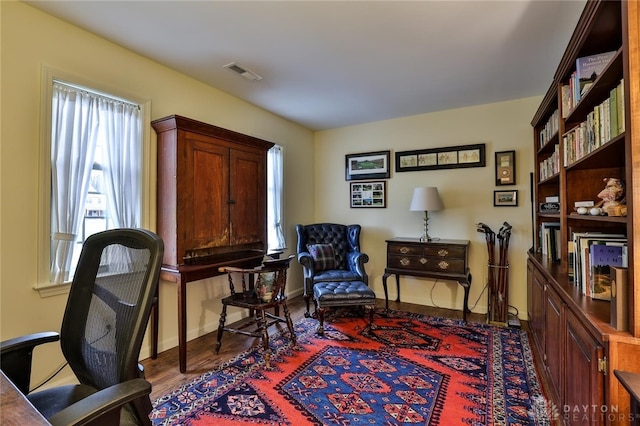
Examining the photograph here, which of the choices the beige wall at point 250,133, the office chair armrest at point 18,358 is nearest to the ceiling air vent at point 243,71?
the beige wall at point 250,133

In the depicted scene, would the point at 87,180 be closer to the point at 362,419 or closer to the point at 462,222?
the point at 362,419

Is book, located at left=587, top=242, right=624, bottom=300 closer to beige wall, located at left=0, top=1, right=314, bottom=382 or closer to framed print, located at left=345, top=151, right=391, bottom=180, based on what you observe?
framed print, located at left=345, top=151, right=391, bottom=180

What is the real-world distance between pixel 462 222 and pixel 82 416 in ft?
12.6

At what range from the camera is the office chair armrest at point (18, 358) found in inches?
44.6

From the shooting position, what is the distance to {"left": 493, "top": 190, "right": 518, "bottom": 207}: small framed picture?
350 centimetres

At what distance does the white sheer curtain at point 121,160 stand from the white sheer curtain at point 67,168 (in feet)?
0.40

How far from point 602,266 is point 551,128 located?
1513 mm

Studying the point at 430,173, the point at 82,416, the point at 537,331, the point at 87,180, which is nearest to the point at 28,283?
the point at 87,180

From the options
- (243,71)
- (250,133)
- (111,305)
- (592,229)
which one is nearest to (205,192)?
(243,71)

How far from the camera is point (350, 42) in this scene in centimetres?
232

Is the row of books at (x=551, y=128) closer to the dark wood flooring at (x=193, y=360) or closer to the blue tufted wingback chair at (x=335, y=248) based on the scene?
the dark wood flooring at (x=193, y=360)

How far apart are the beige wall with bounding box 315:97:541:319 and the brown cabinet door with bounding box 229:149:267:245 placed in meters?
1.66

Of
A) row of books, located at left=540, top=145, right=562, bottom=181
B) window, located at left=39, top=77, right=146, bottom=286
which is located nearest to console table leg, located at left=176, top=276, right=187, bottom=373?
window, located at left=39, top=77, right=146, bottom=286

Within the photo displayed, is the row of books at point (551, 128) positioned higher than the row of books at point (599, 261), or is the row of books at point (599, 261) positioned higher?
the row of books at point (551, 128)
